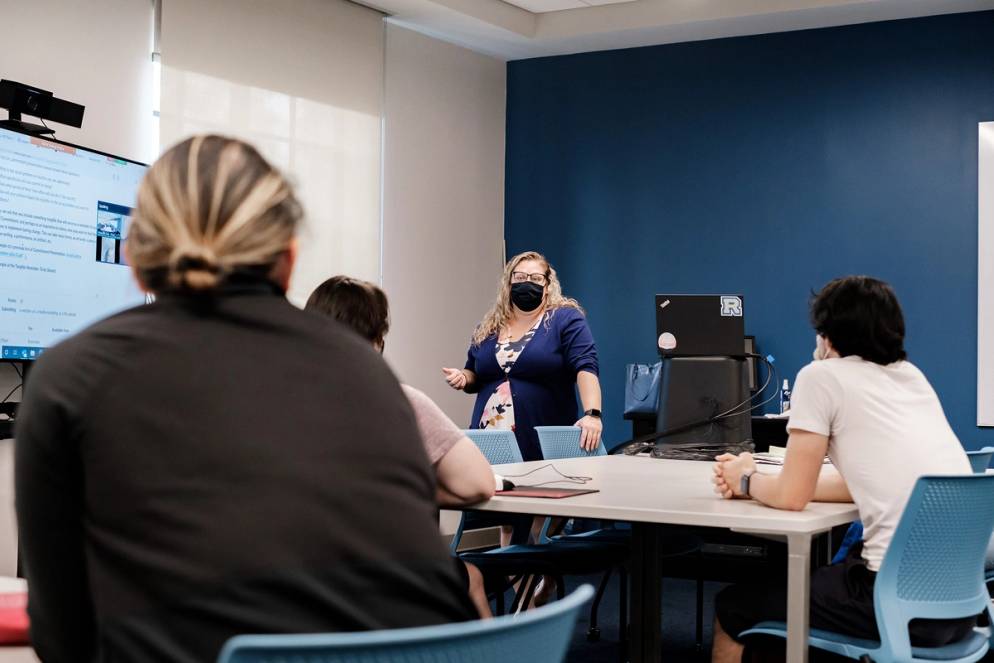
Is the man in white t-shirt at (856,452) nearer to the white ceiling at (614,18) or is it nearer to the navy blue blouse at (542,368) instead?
the navy blue blouse at (542,368)

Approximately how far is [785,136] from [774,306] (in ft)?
3.31

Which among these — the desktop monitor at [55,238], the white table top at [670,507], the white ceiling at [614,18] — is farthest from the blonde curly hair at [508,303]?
the white ceiling at [614,18]

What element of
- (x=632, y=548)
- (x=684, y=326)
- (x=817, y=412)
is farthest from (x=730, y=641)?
(x=684, y=326)

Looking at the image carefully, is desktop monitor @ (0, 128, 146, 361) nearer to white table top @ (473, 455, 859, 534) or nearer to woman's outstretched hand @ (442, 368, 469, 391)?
woman's outstretched hand @ (442, 368, 469, 391)

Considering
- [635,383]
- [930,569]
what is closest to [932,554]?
[930,569]

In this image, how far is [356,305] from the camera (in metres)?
2.35

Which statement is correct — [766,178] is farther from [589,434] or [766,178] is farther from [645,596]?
[645,596]

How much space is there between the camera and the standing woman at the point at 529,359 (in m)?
4.58

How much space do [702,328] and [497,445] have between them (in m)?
0.80

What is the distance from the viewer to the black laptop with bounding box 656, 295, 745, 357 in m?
3.70

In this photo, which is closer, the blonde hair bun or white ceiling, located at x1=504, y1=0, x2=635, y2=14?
the blonde hair bun

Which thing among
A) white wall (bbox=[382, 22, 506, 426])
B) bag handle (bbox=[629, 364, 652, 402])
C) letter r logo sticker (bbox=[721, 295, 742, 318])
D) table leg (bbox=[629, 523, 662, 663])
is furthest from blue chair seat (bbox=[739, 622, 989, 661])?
white wall (bbox=[382, 22, 506, 426])

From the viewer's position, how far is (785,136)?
669 cm

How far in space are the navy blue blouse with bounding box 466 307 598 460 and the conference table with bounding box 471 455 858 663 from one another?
1364mm
